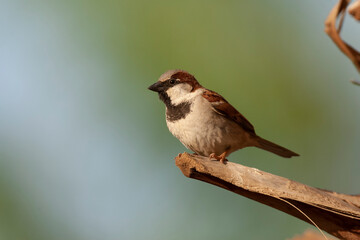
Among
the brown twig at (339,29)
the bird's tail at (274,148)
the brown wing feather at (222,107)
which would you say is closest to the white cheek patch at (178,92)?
the brown wing feather at (222,107)

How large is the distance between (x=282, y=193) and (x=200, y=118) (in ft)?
3.34

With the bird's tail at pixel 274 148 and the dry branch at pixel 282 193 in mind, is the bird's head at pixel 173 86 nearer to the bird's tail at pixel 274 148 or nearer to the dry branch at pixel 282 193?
the bird's tail at pixel 274 148

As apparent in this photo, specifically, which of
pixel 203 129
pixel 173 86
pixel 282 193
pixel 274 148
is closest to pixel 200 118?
pixel 203 129

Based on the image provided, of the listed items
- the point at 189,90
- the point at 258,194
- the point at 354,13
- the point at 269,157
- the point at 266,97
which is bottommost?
the point at 269,157

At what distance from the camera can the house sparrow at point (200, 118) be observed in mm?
3072

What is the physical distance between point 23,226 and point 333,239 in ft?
12.3

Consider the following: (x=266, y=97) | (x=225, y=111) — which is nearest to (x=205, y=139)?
(x=225, y=111)

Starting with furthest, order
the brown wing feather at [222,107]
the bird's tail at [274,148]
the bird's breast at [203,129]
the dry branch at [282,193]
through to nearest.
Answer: the bird's tail at [274,148], the brown wing feather at [222,107], the bird's breast at [203,129], the dry branch at [282,193]

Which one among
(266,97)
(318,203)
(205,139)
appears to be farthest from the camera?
(266,97)

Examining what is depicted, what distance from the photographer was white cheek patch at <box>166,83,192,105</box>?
3.24 metres

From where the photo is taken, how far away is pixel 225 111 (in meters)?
3.20

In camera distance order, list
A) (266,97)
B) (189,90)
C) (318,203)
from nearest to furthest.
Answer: (318,203)
(189,90)
(266,97)

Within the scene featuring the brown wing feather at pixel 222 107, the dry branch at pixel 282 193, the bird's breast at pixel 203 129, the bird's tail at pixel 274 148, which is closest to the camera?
the dry branch at pixel 282 193

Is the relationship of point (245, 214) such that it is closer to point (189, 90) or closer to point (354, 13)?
point (189, 90)
